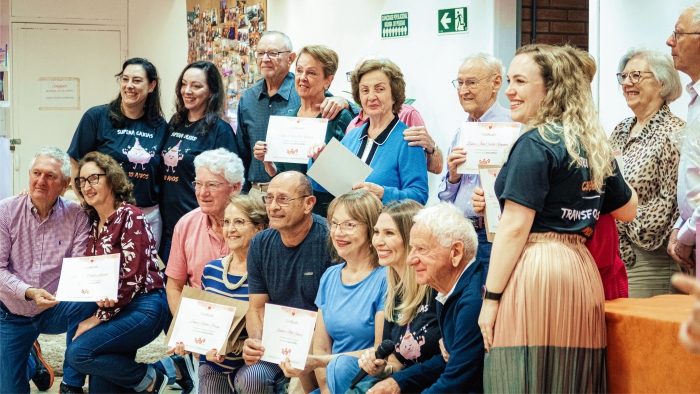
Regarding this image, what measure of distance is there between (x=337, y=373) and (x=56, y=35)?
6968mm

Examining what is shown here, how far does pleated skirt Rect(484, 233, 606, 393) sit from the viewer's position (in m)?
2.68

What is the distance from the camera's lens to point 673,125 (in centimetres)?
371

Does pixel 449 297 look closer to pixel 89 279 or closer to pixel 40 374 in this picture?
pixel 89 279

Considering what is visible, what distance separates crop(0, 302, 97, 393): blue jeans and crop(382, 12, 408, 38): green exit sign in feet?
12.1

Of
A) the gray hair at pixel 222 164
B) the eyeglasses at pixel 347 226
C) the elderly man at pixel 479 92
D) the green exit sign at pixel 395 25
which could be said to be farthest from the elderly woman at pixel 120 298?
the green exit sign at pixel 395 25

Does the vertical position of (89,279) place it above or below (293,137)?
below

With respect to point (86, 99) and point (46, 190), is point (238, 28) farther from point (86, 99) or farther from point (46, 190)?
point (46, 190)

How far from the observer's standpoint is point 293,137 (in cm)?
426

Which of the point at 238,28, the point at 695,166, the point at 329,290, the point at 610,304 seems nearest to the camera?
the point at 610,304

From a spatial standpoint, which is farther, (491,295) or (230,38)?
(230,38)

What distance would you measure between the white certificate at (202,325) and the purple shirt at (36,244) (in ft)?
3.47

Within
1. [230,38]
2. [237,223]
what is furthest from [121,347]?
[230,38]

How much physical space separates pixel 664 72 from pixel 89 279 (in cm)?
294

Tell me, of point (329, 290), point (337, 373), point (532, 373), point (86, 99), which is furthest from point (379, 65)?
point (86, 99)
